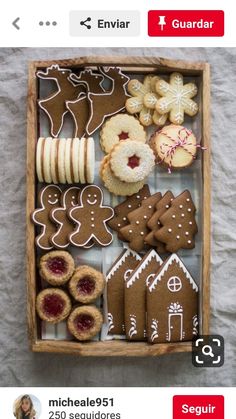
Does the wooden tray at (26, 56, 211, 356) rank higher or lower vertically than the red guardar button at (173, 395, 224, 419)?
higher

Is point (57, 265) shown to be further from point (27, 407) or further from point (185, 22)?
point (185, 22)

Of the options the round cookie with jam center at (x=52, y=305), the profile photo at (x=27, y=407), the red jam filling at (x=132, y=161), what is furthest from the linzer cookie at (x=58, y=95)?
the profile photo at (x=27, y=407)

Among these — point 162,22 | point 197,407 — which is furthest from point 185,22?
point 197,407

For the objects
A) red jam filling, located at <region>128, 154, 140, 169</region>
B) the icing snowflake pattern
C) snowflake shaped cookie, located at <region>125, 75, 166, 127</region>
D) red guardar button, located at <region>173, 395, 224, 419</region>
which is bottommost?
red guardar button, located at <region>173, 395, 224, 419</region>

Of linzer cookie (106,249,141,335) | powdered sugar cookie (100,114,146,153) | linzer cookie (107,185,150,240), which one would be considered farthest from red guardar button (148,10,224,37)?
linzer cookie (106,249,141,335)

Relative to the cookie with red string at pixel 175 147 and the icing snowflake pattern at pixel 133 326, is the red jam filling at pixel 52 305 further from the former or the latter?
the cookie with red string at pixel 175 147

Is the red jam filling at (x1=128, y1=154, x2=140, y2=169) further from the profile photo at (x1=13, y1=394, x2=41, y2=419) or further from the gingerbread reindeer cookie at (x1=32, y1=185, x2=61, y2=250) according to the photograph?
the profile photo at (x1=13, y1=394, x2=41, y2=419)
